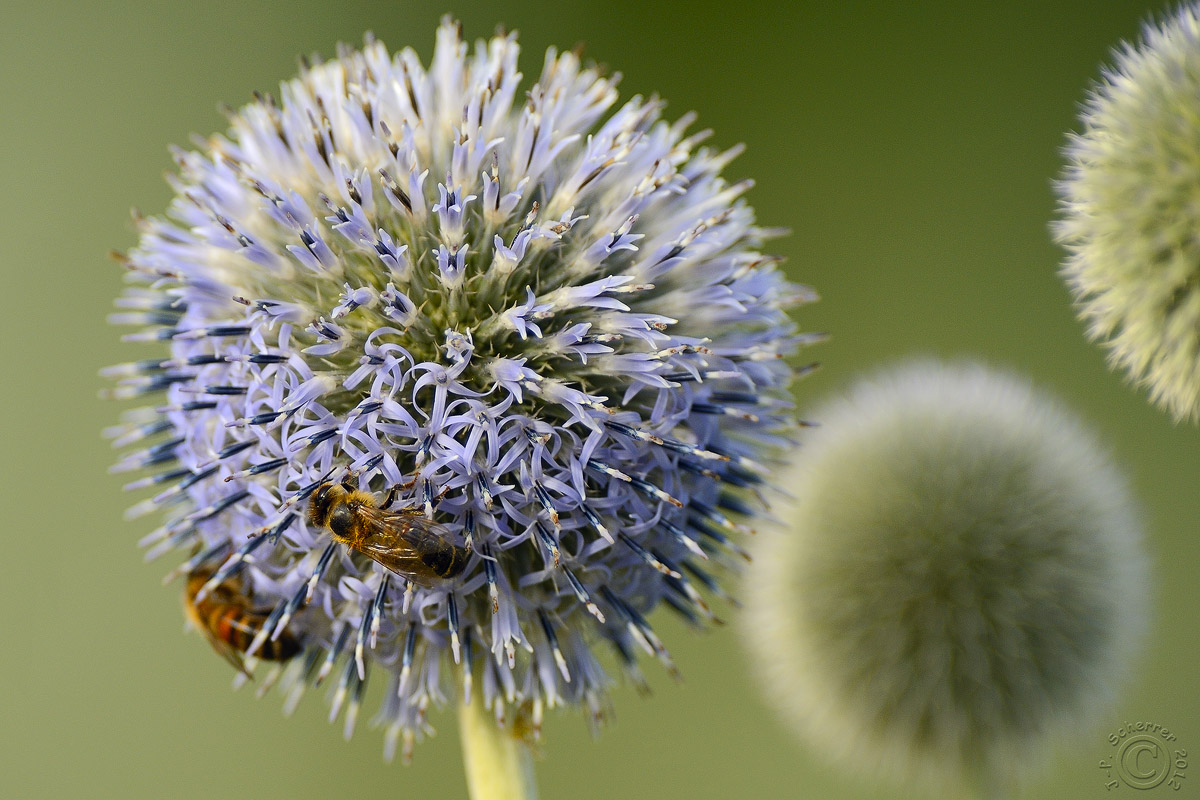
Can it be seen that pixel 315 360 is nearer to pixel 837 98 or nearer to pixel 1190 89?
pixel 1190 89

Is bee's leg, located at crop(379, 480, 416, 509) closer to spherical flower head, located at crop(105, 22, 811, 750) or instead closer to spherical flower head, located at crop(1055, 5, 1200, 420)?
spherical flower head, located at crop(105, 22, 811, 750)

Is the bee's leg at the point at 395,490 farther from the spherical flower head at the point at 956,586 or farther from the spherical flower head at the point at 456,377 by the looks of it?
the spherical flower head at the point at 956,586

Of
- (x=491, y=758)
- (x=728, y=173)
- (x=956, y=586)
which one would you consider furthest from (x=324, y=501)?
(x=728, y=173)

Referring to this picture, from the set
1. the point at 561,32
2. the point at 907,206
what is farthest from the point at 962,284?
the point at 561,32

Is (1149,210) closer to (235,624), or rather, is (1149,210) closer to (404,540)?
(404,540)

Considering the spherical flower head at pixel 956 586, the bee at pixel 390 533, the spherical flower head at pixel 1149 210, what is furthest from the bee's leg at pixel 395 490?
the spherical flower head at pixel 1149 210

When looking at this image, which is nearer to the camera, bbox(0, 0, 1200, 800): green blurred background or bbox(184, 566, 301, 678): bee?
bbox(184, 566, 301, 678): bee

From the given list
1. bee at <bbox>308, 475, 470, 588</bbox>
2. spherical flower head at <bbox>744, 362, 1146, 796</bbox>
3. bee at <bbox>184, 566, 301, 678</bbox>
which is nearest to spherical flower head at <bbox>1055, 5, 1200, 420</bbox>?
spherical flower head at <bbox>744, 362, 1146, 796</bbox>
